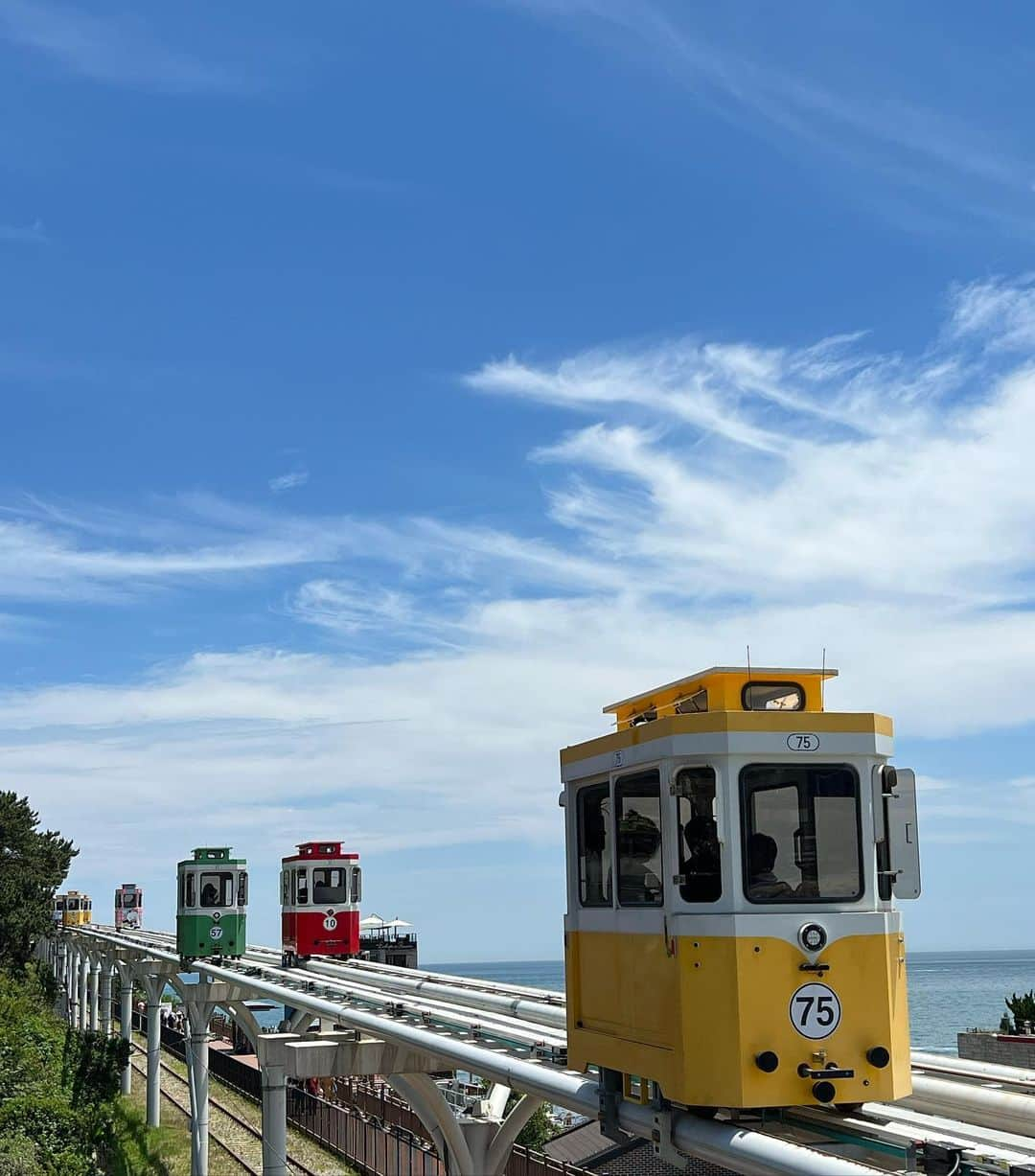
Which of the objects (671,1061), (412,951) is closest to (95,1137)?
(671,1061)

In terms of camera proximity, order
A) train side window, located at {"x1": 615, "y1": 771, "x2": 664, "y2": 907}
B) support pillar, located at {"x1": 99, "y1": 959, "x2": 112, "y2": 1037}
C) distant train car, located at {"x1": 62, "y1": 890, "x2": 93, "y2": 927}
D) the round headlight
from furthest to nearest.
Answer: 1. distant train car, located at {"x1": 62, "y1": 890, "x2": 93, "y2": 927}
2. support pillar, located at {"x1": 99, "y1": 959, "x2": 112, "y2": 1037}
3. train side window, located at {"x1": 615, "y1": 771, "x2": 664, "y2": 907}
4. the round headlight

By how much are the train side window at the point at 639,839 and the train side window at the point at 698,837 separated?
20cm

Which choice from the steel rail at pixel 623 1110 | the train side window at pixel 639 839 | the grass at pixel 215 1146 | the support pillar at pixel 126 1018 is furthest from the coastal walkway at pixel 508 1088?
the support pillar at pixel 126 1018

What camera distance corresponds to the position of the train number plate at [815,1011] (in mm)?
7363

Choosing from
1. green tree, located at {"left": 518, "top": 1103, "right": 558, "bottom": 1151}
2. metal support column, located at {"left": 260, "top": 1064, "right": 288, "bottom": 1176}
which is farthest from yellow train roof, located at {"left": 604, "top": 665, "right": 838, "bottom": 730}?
green tree, located at {"left": 518, "top": 1103, "right": 558, "bottom": 1151}

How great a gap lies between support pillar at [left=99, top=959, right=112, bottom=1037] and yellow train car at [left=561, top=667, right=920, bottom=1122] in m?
43.7

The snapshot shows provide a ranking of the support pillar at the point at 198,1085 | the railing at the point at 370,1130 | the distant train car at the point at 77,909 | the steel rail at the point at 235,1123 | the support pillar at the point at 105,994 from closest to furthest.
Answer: the railing at the point at 370,1130, the support pillar at the point at 198,1085, the steel rail at the point at 235,1123, the support pillar at the point at 105,994, the distant train car at the point at 77,909

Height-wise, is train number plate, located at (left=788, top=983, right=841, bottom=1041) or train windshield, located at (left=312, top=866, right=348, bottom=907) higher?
train number plate, located at (left=788, top=983, right=841, bottom=1041)

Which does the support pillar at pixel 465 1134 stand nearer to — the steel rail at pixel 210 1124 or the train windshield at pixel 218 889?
the steel rail at pixel 210 1124

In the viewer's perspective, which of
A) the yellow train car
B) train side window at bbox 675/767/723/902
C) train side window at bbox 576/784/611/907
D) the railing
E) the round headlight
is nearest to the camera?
the yellow train car

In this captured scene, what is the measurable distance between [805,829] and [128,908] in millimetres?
56503

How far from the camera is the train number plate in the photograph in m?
7.36

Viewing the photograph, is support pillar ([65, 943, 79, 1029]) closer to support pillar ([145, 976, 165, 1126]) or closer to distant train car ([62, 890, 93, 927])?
distant train car ([62, 890, 93, 927])

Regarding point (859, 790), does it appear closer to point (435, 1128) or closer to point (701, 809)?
point (701, 809)
